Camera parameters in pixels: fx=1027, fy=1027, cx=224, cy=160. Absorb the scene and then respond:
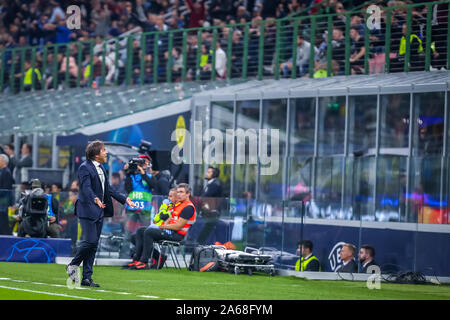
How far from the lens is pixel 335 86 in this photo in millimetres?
21250

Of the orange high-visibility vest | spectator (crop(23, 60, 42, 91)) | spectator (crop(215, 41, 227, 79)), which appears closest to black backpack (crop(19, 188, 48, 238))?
the orange high-visibility vest

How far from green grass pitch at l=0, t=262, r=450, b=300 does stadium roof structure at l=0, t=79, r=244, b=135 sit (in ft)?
28.3

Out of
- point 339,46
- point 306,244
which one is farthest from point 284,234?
point 339,46

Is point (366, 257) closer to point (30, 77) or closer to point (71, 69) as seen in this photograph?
point (71, 69)

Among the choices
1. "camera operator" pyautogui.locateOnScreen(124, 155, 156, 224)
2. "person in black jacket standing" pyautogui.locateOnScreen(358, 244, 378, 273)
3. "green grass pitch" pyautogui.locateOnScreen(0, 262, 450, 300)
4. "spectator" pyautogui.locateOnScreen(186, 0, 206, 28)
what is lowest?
"green grass pitch" pyautogui.locateOnScreen(0, 262, 450, 300)

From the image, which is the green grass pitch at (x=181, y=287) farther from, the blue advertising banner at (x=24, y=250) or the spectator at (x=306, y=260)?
the spectator at (x=306, y=260)

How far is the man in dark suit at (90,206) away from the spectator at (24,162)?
12.4 metres

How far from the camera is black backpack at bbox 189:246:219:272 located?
15883mm

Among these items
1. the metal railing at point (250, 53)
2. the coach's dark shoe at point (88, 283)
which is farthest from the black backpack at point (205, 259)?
the metal railing at point (250, 53)

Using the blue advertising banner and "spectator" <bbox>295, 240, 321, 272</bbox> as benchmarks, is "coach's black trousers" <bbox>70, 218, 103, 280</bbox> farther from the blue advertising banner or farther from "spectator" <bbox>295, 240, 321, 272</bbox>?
"spectator" <bbox>295, 240, 321, 272</bbox>

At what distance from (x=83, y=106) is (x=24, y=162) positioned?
116 inches

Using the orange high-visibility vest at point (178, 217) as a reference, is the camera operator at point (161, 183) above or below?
above

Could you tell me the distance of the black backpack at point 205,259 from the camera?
15.9 m

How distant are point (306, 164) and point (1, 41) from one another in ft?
58.0
